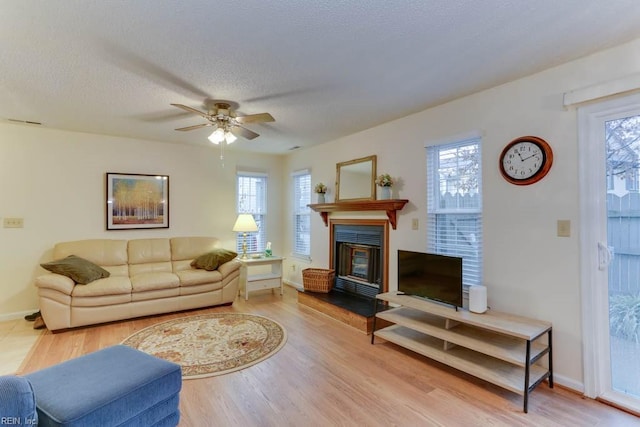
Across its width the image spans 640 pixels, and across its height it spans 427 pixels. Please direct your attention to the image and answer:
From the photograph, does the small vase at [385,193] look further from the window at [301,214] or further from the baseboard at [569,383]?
the baseboard at [569,383]

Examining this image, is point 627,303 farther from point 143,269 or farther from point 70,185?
point 70,185

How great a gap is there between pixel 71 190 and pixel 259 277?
113 inches

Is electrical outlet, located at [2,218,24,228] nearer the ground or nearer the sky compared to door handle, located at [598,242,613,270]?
nearer the sky

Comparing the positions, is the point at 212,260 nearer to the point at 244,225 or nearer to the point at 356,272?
the point at 244,225

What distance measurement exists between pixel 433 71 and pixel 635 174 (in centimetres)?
156

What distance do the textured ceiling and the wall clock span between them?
56cm

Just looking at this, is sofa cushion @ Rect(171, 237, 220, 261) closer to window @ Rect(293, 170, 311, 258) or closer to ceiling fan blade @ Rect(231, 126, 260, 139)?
window @ Rect(293, 170, 311, 258)

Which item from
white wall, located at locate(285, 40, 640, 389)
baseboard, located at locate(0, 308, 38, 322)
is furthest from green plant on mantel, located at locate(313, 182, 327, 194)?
baseboard, located at locate(0, 308, 38, 322)

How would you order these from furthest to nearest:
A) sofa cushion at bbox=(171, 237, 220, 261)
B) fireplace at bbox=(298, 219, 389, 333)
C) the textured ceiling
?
sofa cushion at bbox=(171, 237, 220, 261), fireplace at bbox=(298, 219, 389, 333), the textured ceiling

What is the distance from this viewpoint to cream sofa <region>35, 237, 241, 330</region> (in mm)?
3391

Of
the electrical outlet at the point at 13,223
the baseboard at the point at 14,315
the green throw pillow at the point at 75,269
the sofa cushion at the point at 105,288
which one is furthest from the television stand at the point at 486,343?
the electrical outlet at the point at 13,223

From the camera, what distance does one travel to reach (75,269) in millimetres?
3547

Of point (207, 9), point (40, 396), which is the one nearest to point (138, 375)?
point (40, 396)

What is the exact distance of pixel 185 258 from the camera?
4.73 meters
